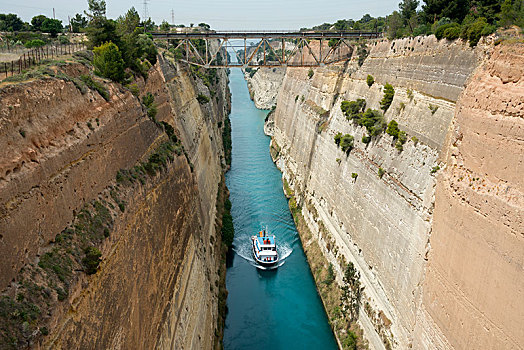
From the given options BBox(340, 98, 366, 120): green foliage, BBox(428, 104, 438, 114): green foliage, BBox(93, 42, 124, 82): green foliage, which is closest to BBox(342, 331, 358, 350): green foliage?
BBox(428, 104, 438, 114): green foliage

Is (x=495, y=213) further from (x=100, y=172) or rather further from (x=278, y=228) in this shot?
(x=278, y=228)

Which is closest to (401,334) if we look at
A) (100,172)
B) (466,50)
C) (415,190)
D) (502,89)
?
(415,190)

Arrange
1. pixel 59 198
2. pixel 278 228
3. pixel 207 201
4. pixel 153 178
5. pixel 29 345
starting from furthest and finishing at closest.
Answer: pixel 278 228
pixel 207 201
pixel 153 178
pixel 59 198
pixel 29 345

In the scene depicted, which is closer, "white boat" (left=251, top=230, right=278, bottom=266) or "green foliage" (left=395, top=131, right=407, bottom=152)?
"green foliage" (left=395, top=131, right=407, bottom=152)

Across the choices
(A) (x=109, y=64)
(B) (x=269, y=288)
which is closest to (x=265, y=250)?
(B) (x=269, y=288)

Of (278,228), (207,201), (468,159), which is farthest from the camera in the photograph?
(278,228)

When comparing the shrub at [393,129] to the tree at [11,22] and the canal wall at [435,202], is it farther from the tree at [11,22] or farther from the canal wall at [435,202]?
the tree at [11,22]

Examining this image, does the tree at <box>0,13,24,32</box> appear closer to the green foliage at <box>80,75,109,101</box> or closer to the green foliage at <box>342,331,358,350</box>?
the green foliage at <box>80,75,109,101</box>

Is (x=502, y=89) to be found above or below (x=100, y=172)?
above
